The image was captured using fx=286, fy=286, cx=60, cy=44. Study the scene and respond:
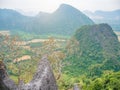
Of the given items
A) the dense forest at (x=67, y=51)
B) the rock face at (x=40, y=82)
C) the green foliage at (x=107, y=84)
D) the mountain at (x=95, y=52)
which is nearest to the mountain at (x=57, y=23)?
the dense forest at (x=67, y=51)

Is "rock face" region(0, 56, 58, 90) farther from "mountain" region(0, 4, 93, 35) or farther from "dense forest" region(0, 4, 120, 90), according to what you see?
"mountain" region(0, 4, 93, 35)

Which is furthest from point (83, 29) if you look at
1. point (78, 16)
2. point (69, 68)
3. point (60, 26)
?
point (78, 16)

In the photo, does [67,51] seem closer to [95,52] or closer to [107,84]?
[95,52]

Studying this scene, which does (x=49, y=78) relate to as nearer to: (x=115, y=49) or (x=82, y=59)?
(x=82, y=59)

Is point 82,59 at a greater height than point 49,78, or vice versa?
point 49,78

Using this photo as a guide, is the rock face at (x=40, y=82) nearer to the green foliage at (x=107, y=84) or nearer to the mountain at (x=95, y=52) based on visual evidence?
the green foliage at (x=107, y=84)

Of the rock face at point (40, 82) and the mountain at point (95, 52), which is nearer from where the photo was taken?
the rock face at point (40, 82)

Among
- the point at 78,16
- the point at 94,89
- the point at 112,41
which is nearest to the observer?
the point at 94,89
